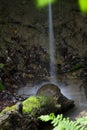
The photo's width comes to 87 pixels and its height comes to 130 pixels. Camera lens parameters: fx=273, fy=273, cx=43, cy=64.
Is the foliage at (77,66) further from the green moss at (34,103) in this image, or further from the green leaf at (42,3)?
the green moss at (34,103)

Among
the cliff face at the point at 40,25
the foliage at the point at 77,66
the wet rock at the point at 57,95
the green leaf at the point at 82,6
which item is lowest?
the wet rock at the point at 57,95

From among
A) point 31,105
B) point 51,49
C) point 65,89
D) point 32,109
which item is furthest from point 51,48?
point 32,109

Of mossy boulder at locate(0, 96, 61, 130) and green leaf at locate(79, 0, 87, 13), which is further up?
green leaf at locate(79, 0, 87, 13)

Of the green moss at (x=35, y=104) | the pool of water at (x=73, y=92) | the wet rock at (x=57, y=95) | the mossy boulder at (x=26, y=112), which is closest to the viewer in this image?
the mossy boulder at (x=26, y=112)

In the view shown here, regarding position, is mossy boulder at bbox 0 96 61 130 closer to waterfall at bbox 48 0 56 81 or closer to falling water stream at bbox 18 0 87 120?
falling water stream at bbox 18 0 87 120

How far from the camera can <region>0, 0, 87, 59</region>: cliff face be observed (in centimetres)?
1120

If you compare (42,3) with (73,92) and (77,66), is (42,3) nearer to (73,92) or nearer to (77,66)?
(77,66)

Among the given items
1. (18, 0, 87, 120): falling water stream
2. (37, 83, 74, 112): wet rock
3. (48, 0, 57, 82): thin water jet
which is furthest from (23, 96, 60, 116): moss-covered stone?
(48, 0, 57, 82): thin water jet

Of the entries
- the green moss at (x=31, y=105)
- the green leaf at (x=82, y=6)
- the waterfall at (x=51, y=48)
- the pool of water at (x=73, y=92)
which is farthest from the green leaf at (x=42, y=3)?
the green moss at (x=31, y=105)

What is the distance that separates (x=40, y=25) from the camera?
11.5 metres

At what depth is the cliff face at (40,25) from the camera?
11.2 metres

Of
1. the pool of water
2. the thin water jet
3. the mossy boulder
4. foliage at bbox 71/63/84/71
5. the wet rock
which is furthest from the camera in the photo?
the thin water jet

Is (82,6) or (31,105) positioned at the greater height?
(82,6)

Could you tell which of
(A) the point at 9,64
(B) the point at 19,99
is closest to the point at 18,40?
(A) the point at 9,64
